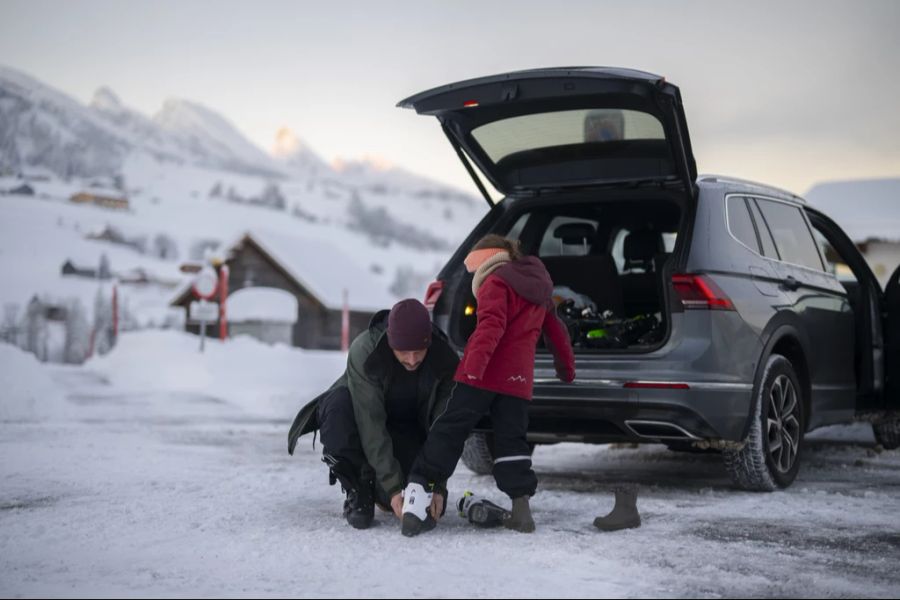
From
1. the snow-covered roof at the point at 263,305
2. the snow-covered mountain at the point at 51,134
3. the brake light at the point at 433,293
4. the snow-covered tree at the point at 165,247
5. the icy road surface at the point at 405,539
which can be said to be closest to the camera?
the icy road surface at the point at 405,539

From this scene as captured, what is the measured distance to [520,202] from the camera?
6.64 metres

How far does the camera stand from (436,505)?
4781 millimetres

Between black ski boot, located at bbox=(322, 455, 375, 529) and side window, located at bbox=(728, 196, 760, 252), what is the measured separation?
2.64 meters

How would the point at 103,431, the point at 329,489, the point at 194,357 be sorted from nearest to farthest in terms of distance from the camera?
the point at 329,489
the point at 103,431
the point at 194,357

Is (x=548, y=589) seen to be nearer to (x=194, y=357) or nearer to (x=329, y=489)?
(x=329, y=489)

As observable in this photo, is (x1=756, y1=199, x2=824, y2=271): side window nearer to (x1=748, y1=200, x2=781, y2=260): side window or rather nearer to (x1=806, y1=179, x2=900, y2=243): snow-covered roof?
(x1=748, y1=200, x2=781, y2=260): side window

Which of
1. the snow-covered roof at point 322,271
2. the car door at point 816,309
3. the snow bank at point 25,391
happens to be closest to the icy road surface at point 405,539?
the car door at point 816,309

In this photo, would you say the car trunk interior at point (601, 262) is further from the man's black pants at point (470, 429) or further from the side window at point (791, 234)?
the man's black pants at point (470, 429)

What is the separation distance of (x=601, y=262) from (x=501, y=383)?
2.13 metres

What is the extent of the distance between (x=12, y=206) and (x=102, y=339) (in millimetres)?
5718

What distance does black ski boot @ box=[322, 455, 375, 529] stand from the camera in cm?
479

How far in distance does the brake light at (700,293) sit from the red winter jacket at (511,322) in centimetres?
98

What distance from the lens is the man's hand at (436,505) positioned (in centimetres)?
477

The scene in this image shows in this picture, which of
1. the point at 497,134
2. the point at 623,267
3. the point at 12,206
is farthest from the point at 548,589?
the point at 12,206
